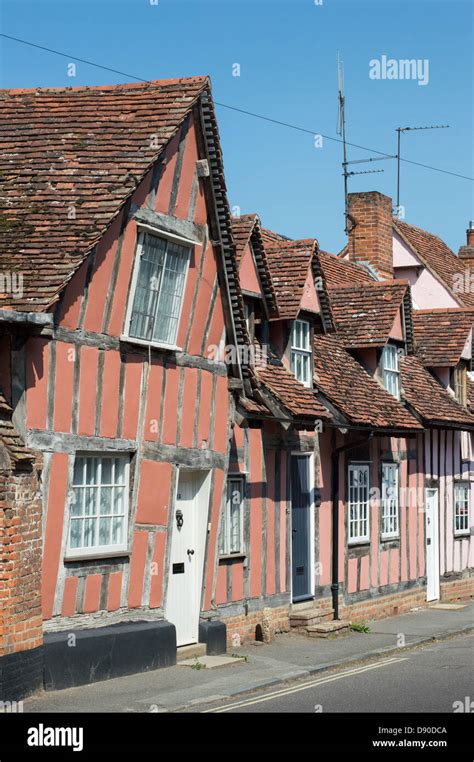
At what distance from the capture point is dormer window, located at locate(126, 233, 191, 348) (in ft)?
47.4

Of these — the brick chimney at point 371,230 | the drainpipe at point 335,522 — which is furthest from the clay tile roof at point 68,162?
the brick chimney at point 371,230

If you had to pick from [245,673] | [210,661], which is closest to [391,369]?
[210,661]

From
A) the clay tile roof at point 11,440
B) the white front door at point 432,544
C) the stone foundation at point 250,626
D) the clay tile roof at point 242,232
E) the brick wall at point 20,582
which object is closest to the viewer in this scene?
the brick wall at point 20,582

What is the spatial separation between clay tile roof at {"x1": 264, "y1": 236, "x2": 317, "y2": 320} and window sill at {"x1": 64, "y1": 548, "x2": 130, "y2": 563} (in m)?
5.86

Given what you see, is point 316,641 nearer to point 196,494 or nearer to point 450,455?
point 196,494

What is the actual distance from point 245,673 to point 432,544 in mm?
11440

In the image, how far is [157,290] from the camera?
14820 millimetres

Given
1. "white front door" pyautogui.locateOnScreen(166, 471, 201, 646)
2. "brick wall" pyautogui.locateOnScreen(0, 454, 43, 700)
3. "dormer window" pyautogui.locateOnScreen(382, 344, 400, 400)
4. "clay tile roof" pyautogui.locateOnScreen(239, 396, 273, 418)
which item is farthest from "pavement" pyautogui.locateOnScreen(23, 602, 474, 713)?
"dormer window" pyautogui.locateOnScreen(382, 344, 400, 400)

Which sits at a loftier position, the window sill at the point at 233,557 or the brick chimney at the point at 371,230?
the brick chimney at the point at 371,230

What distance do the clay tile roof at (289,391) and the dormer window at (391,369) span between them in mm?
4784

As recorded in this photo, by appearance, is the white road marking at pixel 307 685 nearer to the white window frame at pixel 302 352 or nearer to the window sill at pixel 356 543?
the window sill at pixel 356 543

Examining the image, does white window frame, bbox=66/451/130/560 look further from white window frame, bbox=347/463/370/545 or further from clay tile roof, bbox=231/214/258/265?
white window frame, bbox=347/463/370/545

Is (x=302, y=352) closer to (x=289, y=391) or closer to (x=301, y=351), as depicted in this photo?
(x=301, y=351)

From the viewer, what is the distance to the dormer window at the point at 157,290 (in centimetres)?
1444
